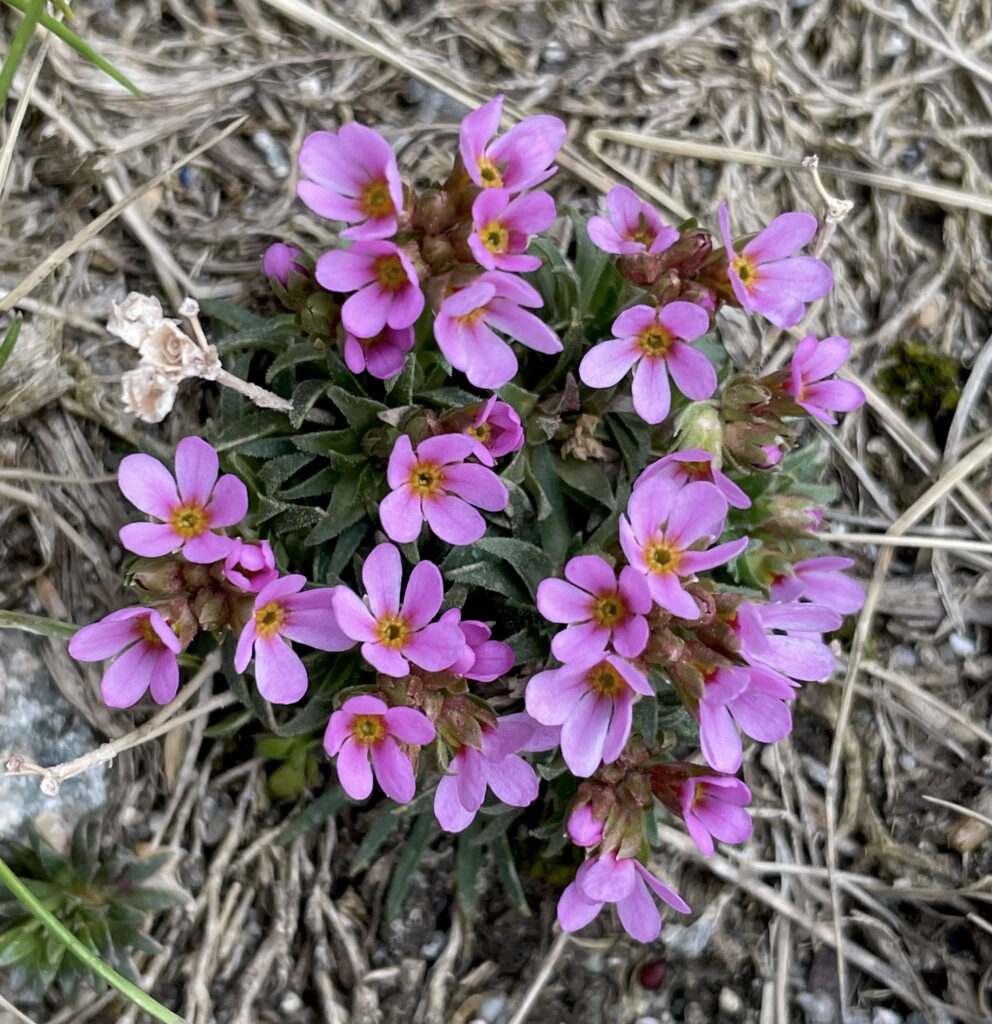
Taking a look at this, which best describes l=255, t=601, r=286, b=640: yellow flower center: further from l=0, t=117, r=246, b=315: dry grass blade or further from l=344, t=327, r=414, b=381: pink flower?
l=0, t=117, r=246, b=315: dry grass blade

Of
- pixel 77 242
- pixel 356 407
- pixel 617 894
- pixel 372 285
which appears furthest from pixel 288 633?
pixel 77 242

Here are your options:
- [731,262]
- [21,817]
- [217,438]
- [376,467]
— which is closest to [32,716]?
[21,817]

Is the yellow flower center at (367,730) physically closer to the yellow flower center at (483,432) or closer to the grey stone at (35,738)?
the yellow flower center at (483,432)

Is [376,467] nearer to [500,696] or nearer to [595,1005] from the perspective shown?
[500,696]

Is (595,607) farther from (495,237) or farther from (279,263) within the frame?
(279,263)

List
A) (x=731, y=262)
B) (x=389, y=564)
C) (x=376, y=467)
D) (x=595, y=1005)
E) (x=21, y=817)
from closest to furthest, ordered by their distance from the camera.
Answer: (x=389, y=564), (x=731, y=262), (x=376, y=467), (x=21, y=817), (x=595, y=1005)

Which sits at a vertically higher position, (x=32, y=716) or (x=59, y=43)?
(x=59, y=43)

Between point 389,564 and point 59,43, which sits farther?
point 59,43
